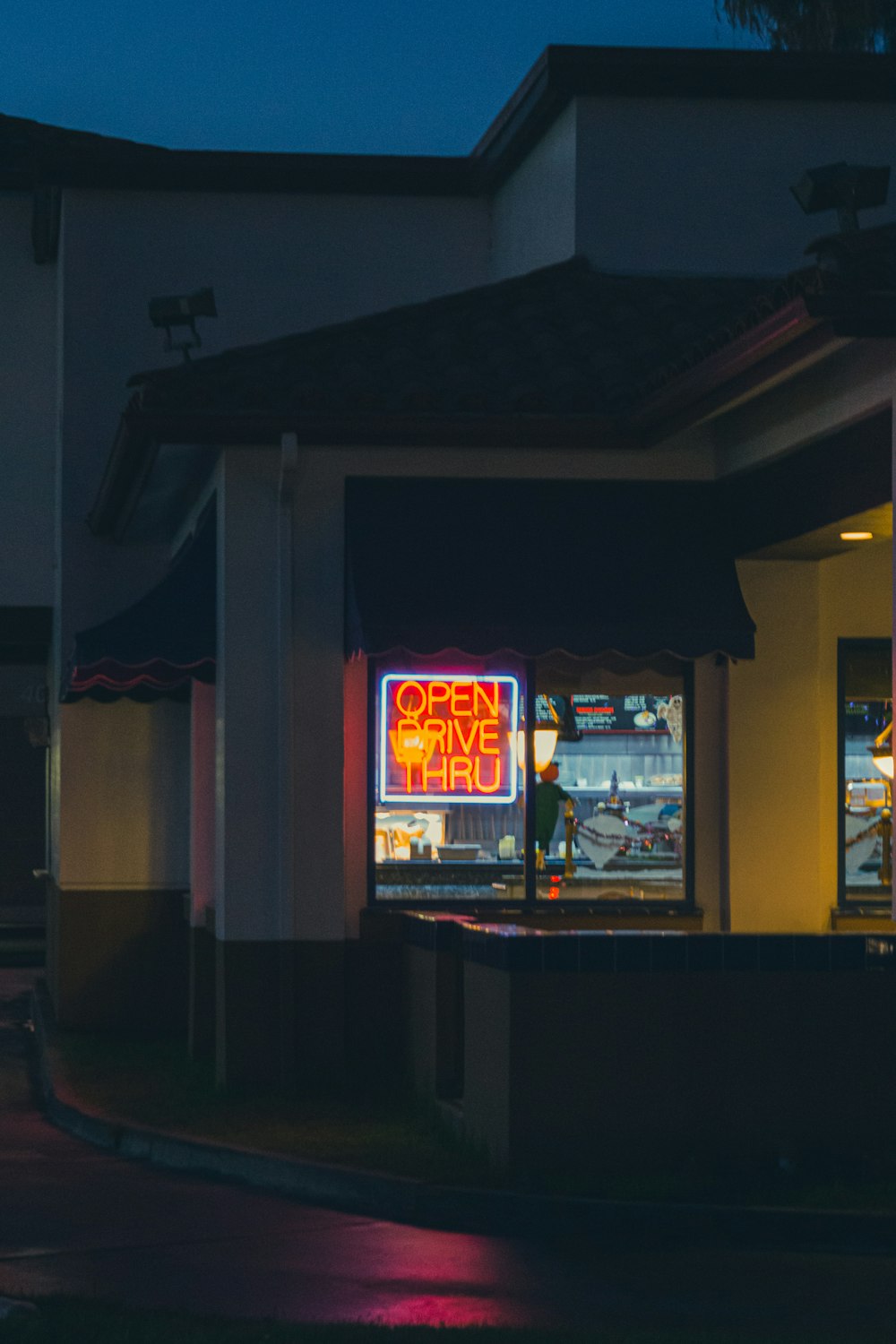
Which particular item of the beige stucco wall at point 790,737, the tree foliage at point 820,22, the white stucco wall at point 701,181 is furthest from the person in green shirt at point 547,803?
the tree foliage at point 820,22

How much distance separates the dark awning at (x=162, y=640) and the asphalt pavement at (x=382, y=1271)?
13.5 ft

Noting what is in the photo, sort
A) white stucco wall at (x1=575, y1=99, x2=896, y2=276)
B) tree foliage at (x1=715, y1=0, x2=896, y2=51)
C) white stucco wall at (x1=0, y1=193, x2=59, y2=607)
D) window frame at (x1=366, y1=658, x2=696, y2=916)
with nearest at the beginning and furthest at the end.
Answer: window frame at (x1=366, y1=658, x2=696, y2=916) < white stucco wall at (x1=575, y1=99, x2=896, y2=276) < white stucco wall at (x1=0, y1=193, x2=59, y2=607) < tree foliage at (x1=715, y1=0, x2=896, y2=51)

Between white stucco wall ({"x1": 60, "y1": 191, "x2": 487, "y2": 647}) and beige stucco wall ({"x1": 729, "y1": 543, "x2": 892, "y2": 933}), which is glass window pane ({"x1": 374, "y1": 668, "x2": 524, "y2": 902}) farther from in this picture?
white stucco wall ({"x1": 60, "y1": 191, "x2": 487, "y2": 647})

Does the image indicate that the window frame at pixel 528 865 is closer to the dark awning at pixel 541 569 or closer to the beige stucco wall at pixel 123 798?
the dark awning at pixel 541 569

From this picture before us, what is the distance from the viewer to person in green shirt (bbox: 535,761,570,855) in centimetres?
1362

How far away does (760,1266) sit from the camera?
873 centimetres

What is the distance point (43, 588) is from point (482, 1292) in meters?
14.8

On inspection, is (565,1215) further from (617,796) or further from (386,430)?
(386,430)

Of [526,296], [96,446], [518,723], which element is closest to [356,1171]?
[518,723]

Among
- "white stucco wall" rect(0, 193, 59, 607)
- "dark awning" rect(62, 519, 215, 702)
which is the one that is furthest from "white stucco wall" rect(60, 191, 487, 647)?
"dark awning" rect(62, 519, 215, 702)

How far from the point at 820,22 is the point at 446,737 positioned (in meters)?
21.9

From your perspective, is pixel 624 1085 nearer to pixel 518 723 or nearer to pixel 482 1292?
pixel 482 1292

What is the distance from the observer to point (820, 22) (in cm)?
3209

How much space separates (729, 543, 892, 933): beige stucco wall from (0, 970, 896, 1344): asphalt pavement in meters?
4.60
